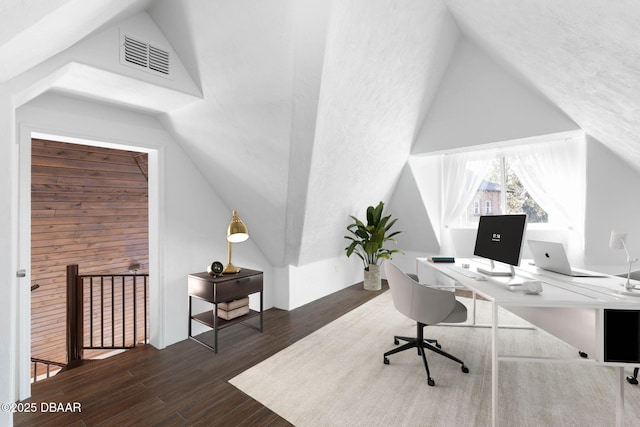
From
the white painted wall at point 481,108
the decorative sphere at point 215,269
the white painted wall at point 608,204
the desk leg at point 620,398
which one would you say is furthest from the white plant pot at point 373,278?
the desk leg at point 620,398

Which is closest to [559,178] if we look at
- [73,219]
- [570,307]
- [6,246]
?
[570,307]

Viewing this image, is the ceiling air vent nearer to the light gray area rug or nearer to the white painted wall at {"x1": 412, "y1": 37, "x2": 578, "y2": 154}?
the light gray area rug

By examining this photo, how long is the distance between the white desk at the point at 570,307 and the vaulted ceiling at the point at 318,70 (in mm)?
1377

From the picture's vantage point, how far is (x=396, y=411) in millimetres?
2004

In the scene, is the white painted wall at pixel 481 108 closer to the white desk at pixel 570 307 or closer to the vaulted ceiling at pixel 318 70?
the vaulted ceiling at pixel 318 70

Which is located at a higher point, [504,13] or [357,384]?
[504,13]

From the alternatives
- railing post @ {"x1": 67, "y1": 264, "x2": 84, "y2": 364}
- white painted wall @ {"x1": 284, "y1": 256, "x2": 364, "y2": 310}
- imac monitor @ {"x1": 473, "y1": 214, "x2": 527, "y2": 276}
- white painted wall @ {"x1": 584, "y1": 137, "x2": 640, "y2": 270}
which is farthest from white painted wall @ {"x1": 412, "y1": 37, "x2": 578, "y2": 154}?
railing post @ {"x1": 67, "y1": 264, "x2": 84, "y2": 364}

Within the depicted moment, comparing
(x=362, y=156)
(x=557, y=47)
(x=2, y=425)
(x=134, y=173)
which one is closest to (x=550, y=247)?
(x=557, y=47)

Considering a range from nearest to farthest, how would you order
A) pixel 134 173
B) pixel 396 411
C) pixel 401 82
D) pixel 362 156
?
pixel 396 411
pixel 401 82
pixel 362 156
pixel 134 173

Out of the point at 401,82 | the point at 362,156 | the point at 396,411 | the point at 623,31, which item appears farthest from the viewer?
the point at 362,156

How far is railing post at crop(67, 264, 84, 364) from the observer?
320 cm

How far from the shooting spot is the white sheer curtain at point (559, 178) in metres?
4.17

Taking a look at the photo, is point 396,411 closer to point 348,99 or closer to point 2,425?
point 2,425

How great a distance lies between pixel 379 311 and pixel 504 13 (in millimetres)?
3408
